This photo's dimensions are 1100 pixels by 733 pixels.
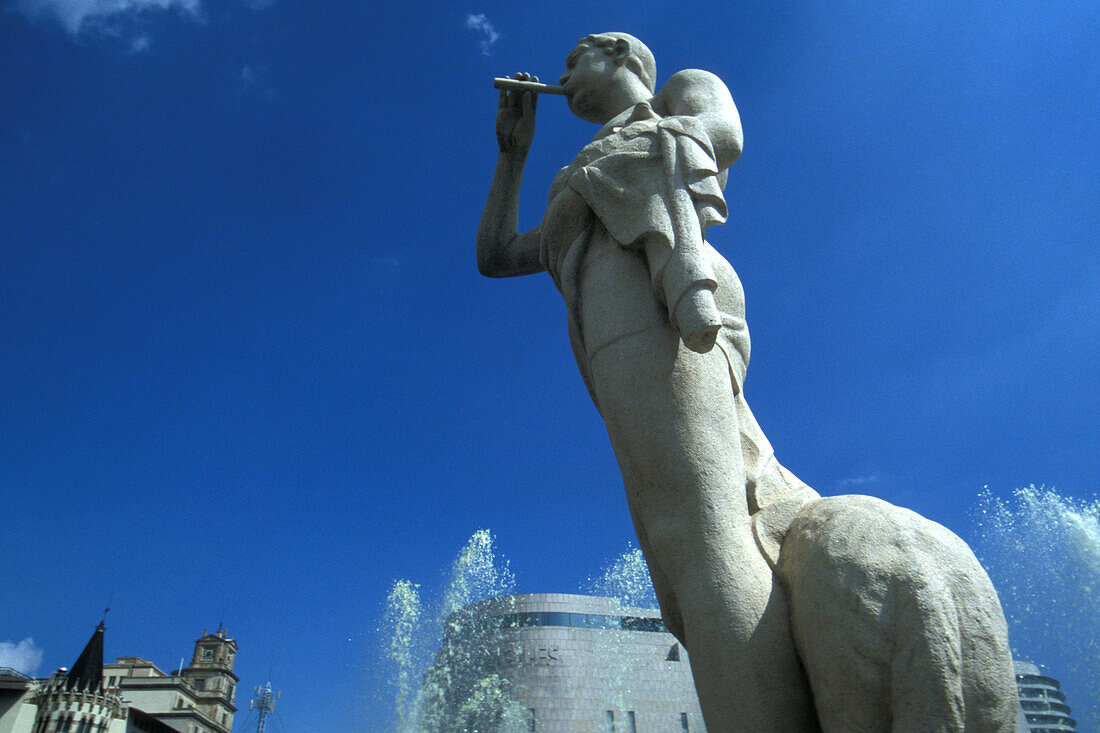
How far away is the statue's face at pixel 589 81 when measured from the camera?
388 centimetres

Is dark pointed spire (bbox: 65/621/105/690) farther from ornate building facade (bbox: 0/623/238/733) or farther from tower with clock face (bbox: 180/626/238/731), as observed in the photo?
tower with clock face (bbox: 180/626/238/731)

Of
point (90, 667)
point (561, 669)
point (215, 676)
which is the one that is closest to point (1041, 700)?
point (561, 669)

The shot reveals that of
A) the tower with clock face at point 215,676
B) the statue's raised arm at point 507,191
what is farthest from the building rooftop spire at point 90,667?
the statue's raised arm at point 507,191

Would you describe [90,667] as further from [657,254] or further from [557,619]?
[657,254]

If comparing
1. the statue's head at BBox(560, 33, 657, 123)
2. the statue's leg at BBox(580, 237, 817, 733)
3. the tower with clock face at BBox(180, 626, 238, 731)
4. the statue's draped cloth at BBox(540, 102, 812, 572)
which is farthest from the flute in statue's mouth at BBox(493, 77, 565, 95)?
the tower with clock face at BBox(180, 626, 238, 731)

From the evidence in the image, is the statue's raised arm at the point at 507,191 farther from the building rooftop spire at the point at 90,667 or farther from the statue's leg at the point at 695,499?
the building rooftop spire at the point at 90,667

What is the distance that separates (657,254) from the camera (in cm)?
281

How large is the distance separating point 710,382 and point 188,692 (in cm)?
7761

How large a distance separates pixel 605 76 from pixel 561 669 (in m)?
39.3

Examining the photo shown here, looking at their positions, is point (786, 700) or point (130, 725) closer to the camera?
point (786, 700)

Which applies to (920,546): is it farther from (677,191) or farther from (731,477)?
(677,191)

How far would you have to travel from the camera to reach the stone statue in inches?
78.4

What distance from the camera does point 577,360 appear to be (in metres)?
3.46

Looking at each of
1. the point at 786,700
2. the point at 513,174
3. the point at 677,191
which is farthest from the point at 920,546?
the point at 513,174
